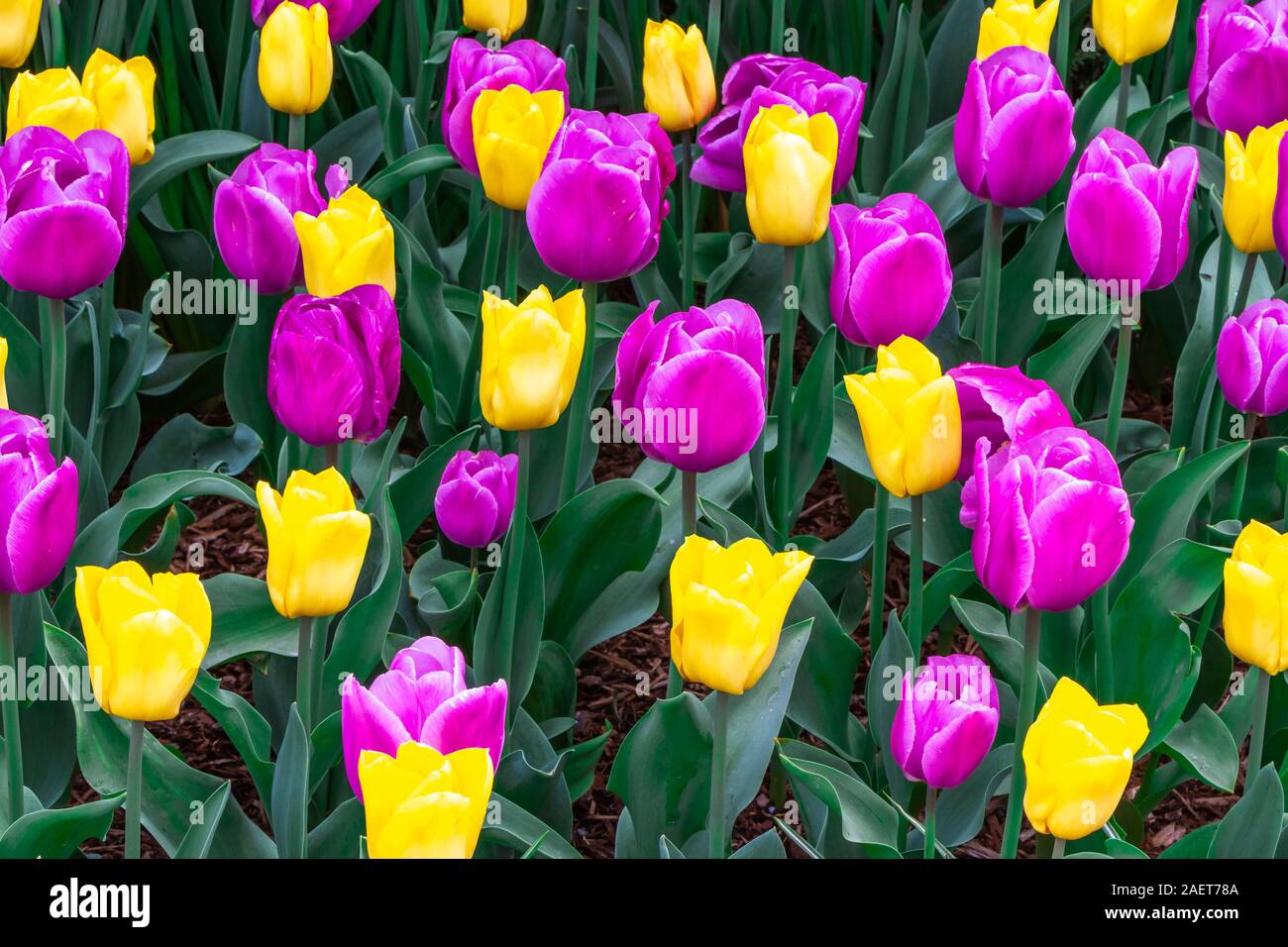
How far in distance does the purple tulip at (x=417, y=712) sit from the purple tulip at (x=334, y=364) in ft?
1.24

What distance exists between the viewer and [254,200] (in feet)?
6.15

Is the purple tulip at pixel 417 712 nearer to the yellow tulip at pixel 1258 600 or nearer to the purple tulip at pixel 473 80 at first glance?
the yellow tulip at pixel 1258 600

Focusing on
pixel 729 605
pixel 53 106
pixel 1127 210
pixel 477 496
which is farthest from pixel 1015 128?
pixel 53 106

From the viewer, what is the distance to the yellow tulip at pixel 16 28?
2.10m

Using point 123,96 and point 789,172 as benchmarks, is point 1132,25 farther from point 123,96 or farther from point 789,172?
point 123,96

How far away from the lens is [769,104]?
2037mm

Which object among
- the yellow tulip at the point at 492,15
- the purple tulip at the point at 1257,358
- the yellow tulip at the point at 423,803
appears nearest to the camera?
the yellow tulip at the point at 423,803

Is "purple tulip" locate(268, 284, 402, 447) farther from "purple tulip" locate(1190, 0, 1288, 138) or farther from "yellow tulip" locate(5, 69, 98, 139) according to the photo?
"purple tulip" locate(1190, 0, 1288, 138)

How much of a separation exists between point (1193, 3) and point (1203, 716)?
1728 millimetres

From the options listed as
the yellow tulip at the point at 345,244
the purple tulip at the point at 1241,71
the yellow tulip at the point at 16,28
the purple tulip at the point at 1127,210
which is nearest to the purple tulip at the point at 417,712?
the yellow tulip at the point at 345,244

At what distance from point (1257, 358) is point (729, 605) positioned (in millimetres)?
878

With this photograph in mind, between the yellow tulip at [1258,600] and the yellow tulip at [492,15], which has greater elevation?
the yellow tulip at [492,15]
